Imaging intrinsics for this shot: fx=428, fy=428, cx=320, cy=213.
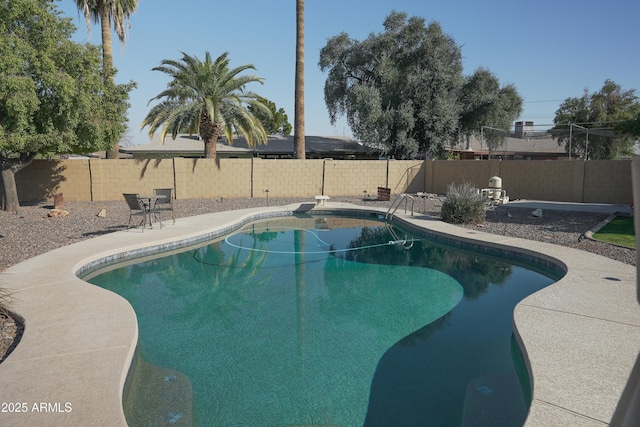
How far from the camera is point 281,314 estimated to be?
6.62 meters

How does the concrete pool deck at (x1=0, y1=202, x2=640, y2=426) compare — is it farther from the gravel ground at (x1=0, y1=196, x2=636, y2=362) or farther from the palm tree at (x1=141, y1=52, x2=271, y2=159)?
the palm tree at (x1=141, y1=52, x2=271, y2=159)

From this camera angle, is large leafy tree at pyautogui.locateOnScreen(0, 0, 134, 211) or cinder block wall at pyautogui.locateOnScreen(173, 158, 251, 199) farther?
cinder block wall at pyautogui.locateOnScreen(173, 158, 251, 199)

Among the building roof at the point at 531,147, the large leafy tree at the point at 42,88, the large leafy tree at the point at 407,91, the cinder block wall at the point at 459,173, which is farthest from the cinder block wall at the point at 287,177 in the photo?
the building roof at the point at 531,147

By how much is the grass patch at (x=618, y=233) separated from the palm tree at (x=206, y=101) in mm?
15422

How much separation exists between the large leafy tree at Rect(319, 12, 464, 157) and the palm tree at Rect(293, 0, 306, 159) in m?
6.28

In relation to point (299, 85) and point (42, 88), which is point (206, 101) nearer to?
point (299, 85)

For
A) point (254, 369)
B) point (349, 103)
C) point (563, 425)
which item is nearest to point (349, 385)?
point (254, 369)

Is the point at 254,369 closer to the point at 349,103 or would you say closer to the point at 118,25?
the point at 118,25

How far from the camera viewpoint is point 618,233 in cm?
1115

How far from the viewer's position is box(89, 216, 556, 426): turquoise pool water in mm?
4129

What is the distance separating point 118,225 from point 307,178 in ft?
33.9

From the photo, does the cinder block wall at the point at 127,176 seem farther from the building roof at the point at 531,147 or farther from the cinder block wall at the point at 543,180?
the building roof at the point at 531,147

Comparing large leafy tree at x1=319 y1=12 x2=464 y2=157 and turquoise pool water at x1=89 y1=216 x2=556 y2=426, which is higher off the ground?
large leafy tree at x1=319 y1=12 x2=464 y2=157

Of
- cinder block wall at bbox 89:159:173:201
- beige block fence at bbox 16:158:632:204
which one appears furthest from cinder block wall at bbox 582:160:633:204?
cinder block wall at bbox 89:159:173:201
